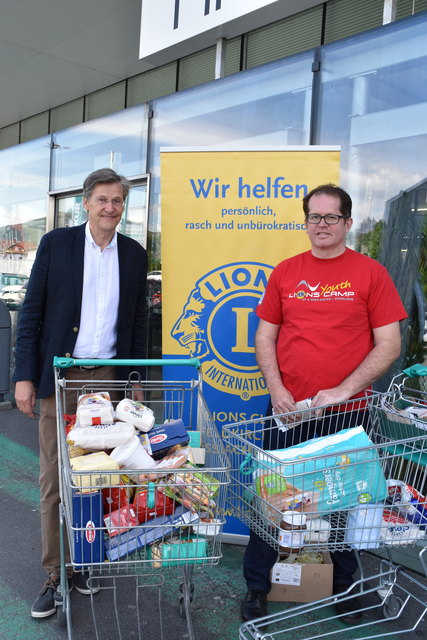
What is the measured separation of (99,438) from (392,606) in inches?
73.4

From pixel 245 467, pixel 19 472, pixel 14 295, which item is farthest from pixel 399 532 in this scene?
pixel 14 295

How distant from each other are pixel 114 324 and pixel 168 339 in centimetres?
64

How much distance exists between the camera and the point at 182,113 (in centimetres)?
532

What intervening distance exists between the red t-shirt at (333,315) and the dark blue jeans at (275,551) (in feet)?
0.57

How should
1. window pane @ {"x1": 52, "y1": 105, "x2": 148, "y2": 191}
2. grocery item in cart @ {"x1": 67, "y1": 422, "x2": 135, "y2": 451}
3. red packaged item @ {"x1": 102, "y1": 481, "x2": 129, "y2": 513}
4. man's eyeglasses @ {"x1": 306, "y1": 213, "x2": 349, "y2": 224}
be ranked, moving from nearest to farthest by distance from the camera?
1. red packaged item @ {"x1": 102, "y1": 481, "x2": 129, "y2": 513}
2. grocery item in cart @ {"x1": 67, "y1": 422, "x2": 135, "y2": 451}
3. man's eyeglasses @ {"x1": 306, "y1": 213, "x2": 349, "y2": 224}
4. window pane @ {"x1": 52, "y1": 105, "x2": 148, "y2": 191}

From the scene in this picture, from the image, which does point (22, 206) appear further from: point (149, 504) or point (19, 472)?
point (149, 504)

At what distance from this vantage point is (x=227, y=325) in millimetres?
3455

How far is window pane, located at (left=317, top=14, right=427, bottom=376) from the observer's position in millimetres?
3623

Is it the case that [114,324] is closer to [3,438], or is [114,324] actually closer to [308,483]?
[308,483]

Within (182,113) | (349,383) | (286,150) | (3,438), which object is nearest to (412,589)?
(349,383)

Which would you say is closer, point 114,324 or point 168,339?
point 114,324

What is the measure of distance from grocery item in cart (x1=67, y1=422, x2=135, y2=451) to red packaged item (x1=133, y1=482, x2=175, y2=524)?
23cm

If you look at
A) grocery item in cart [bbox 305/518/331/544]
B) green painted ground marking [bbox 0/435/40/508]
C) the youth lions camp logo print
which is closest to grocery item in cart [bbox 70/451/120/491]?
grocery item in cart [bbox 305/518/331/544]

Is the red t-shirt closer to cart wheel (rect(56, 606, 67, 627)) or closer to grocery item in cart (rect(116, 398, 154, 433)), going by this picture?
grocery item in cart (rect(116, 398, 154, 433))
